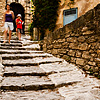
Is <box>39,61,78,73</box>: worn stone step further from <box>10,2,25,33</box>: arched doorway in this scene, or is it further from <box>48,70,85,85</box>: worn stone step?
<box>10,2,25,33</box>: arched doorway

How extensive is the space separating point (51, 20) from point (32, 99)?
6375mm

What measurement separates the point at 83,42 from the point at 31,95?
173 centimetres

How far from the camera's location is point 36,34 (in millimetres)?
7730

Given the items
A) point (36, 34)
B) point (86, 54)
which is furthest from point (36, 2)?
point (86, 54)

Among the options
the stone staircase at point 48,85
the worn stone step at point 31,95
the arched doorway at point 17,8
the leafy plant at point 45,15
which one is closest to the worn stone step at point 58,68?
the stone staircase at point 48,85

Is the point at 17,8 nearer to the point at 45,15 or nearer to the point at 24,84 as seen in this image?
the point at 45,15

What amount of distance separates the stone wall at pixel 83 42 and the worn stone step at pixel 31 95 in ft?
3.53

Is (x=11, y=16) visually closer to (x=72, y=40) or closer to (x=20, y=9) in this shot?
(x=72, y=40)

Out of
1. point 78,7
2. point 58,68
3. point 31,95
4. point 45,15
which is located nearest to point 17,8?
point 45,15

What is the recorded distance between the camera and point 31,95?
2.17 metres

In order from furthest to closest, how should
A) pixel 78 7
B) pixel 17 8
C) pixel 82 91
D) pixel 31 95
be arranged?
pixel 17 8 → pixel 78 7 → pixel 82 91 → pixel 31 95

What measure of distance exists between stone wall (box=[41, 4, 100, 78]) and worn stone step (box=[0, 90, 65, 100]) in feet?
3.53

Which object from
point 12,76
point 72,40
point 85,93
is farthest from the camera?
point 72,40

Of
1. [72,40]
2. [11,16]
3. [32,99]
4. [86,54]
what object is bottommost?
[32,99]
